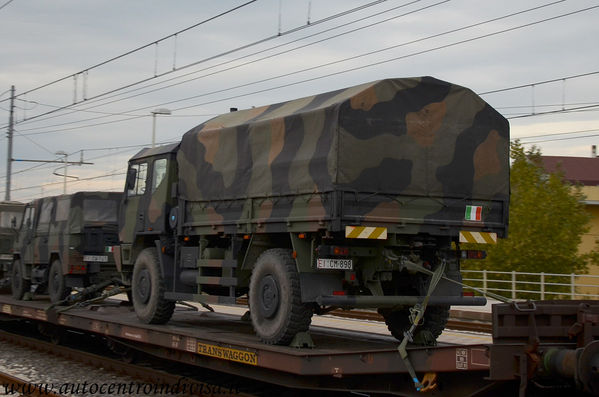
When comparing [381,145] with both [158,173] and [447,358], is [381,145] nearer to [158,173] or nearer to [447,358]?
[447,358]

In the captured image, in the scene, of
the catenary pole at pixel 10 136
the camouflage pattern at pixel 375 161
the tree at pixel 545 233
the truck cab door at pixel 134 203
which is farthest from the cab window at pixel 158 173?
the catenary pole at pixel 10 136

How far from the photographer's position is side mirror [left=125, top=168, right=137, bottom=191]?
1278cm

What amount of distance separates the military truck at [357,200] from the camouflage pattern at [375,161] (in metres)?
0.01

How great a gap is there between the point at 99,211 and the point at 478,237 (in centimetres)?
957

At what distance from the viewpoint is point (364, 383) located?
8070mm

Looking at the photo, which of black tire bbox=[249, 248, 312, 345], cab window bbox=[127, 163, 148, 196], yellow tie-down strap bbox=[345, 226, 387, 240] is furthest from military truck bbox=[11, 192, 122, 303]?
yellow tie-down strap bbox=[345, 226, 387, 240]

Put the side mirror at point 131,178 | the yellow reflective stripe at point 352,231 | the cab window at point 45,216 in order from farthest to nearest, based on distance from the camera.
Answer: the cab window at point 45,216
the side mirror at point 131,178
the yellow reflective stripe at point 352,231

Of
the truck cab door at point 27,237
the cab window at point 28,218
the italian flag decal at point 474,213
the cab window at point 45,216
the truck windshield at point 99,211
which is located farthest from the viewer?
the cab window at point 28,218

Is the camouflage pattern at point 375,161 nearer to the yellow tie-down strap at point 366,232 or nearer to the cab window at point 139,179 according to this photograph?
the yellow tie-down strap at point 366,232

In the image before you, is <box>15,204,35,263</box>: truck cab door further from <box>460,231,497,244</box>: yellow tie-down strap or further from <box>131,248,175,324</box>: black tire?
<box>460,231,497,244</box>: yellow tie-down strap

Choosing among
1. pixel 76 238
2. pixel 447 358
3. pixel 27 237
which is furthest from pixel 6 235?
pixel 447 358

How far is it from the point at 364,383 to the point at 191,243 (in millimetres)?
4101

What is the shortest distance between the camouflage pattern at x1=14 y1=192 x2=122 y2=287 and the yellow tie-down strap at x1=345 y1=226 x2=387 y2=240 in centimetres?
867

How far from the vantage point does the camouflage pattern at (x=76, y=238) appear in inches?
621
